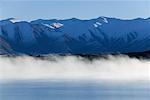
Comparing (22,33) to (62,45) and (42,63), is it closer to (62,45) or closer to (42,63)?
(62,45)

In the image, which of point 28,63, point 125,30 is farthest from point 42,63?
point 125,30

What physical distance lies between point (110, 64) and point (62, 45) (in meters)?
64.0

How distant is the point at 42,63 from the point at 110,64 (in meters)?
4.05

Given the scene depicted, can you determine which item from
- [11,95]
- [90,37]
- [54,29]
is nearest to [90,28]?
[90,37]

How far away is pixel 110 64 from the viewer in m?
32.1

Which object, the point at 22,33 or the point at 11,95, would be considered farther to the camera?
the point at 22,33

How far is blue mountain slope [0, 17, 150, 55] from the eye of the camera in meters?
95.2

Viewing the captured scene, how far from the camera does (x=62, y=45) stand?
315 ft

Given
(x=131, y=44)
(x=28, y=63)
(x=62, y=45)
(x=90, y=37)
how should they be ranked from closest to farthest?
(x=28, y=63), (x=62, y=45), (x=131, y=44), (x=90, y=37)

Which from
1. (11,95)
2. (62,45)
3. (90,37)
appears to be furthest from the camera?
(90,37)

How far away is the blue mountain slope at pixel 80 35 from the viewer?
95250 millimetres

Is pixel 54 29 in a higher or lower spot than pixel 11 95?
higher

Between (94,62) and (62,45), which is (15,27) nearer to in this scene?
(62,45)

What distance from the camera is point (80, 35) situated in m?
108
